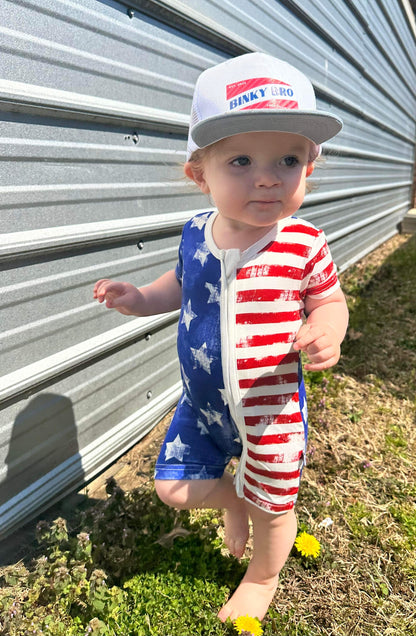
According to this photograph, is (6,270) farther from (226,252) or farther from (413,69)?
(413,69)

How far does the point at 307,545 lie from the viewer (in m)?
1.95

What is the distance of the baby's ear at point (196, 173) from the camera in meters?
1.49

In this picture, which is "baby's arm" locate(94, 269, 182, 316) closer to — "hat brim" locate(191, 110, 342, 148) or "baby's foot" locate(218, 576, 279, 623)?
"hat brim" locate(191, 110, 342, 148)

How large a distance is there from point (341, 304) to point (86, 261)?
117 cm

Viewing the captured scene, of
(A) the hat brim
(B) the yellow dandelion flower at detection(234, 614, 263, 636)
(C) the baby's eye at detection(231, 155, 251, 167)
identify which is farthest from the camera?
(B) the yellow dandelion flower at detection(234, 614, 263, 636)

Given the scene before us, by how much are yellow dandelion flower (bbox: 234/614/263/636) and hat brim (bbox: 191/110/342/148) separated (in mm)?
1492

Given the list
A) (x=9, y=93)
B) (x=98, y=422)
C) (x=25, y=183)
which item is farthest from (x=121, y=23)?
(x=98, y=422)

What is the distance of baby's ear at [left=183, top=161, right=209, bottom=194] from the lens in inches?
58.7

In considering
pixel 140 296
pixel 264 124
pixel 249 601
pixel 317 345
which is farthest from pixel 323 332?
pixel 249 601

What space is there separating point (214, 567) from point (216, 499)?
13.1 inches

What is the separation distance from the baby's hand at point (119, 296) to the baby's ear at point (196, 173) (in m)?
0.43

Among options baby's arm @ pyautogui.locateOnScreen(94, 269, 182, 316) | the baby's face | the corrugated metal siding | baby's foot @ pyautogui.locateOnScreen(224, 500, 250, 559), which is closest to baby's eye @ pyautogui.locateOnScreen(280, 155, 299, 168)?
the baby's face

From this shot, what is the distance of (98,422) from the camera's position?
2410mm

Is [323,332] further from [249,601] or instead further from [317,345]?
[249,601]
